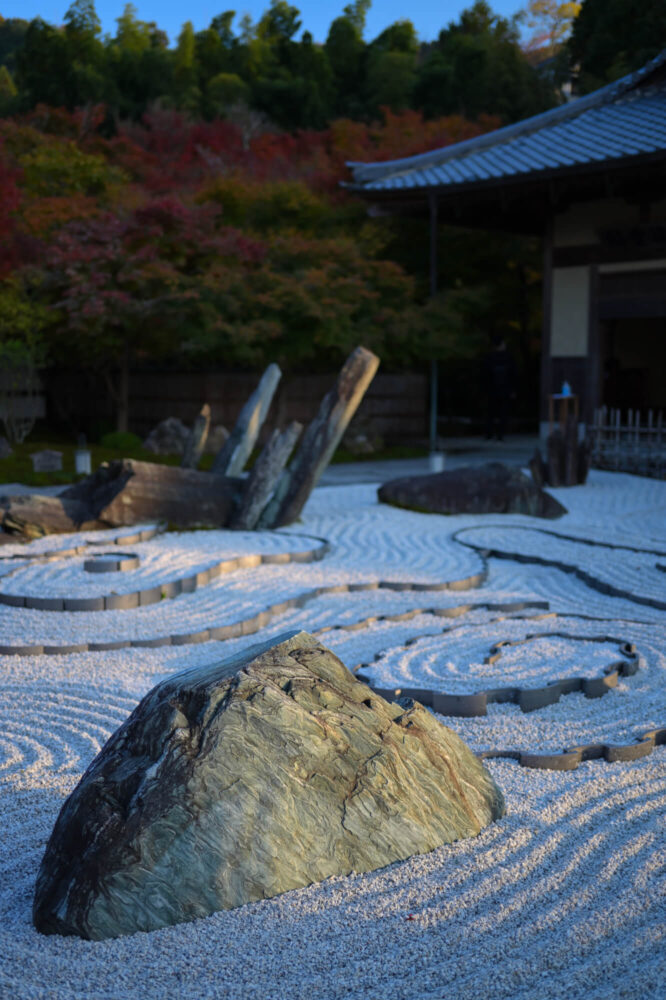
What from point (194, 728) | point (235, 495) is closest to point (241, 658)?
point (194, 728)

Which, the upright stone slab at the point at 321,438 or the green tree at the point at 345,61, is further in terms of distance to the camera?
the green tree at the point at 345,61

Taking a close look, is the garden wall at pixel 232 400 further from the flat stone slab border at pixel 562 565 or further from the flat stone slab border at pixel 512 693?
the flat stone slab border at pixel 512 693

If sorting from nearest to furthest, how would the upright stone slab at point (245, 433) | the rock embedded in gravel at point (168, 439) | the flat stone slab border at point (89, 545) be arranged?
the flat stone slab border at point (89, 545)
the upright stone slab at point (245, 433)
the rock embedded in gravel at point (168, 439)

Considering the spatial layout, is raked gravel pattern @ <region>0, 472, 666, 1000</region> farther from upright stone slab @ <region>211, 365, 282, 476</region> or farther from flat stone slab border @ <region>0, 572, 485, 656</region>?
upright stone slab @ <region>211, 365, 282, 476</region>

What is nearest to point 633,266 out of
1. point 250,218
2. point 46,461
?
point 250,218

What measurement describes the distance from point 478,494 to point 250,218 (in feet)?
23.0

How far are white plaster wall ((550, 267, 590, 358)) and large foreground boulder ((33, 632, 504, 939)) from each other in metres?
11.3

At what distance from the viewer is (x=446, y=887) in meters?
2.50

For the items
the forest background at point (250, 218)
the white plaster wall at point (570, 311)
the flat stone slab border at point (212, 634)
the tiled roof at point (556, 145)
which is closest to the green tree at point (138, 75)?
the forest background at point (250, 218)

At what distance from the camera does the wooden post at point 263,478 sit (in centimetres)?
838

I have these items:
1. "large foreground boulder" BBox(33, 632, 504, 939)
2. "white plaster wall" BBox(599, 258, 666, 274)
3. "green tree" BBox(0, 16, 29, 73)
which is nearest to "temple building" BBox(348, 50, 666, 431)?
"white plaster wall" BBox(599, 258, 666, 274)

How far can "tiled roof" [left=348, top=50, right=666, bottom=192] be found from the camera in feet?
38.3

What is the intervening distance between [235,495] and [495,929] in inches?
261

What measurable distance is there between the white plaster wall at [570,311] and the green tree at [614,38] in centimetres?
617
